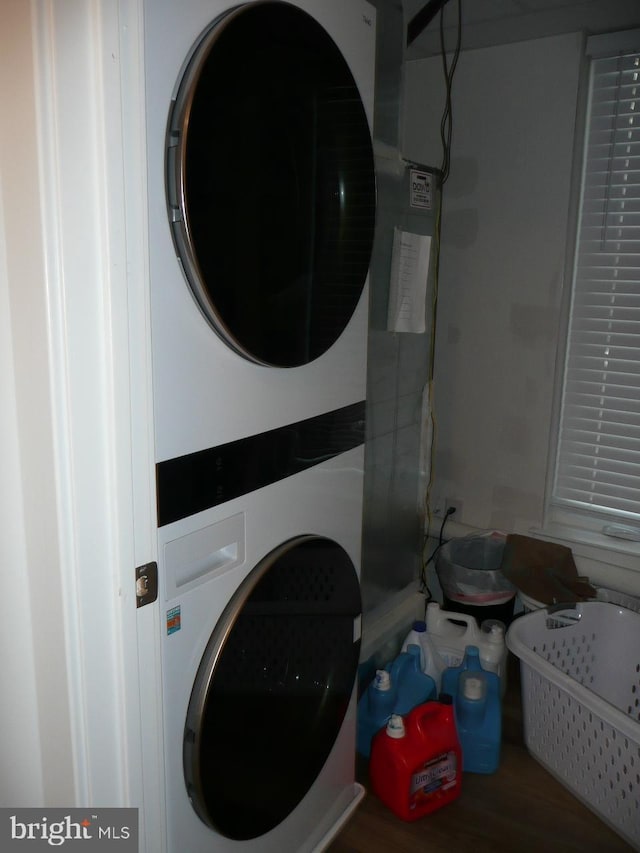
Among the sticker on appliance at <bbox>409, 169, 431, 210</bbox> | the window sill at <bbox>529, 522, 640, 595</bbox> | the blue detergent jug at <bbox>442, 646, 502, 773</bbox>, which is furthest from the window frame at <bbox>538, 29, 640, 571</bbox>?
the blue detergent jug at <bbox>442, 646, 502, 773</bbox>

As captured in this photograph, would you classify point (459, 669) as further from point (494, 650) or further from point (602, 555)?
point (602, 555)

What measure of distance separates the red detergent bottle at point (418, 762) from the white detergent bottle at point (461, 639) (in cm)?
34

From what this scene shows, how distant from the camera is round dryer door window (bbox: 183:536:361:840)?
105 cm

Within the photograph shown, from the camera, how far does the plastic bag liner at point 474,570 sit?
86.0 inches

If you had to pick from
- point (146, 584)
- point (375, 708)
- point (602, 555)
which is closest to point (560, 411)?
point (602, 555)

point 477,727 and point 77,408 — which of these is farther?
point 477,727

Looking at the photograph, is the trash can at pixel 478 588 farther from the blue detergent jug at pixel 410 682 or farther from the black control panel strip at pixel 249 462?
the black control panel strip at pixel 249 462

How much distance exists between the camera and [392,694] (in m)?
1.78

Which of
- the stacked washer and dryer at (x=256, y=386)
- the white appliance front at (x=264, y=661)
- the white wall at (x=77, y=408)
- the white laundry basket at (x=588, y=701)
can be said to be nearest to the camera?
the white wall at (x=77, y=408)

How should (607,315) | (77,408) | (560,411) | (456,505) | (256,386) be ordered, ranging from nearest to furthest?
(77,408)
(256,386)
(607,315)
(560,411)
(456,505)

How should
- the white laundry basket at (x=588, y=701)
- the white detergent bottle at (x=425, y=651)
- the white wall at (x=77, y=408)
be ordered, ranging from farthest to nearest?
the white detergent bottle at (x=425, y=651), the white laundry basket at (x=588, y=701), the white wall at (x=77, y=408)

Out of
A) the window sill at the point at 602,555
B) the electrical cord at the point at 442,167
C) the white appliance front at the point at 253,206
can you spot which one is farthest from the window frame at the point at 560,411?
the white appliance front at the point at 253,206

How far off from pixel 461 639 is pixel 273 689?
3.20ft

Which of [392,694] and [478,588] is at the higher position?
[478,588]
